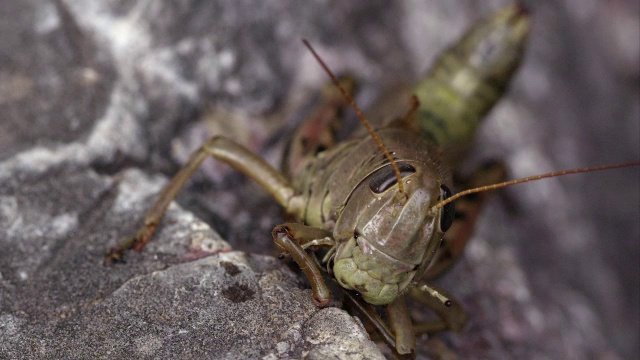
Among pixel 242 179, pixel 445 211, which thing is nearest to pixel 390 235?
pixel 445 211

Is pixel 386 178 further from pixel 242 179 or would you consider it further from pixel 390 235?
pixel 242 179

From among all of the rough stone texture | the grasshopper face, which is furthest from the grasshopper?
the rough stone texture

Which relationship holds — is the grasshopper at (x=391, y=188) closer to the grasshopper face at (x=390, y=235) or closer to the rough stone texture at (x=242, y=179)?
the grasshopper face at (x=390, y=235)

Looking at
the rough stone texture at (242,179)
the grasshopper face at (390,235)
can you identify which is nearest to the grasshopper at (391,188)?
the grasshopper face at (390,235)

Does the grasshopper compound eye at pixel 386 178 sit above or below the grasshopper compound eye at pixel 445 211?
above

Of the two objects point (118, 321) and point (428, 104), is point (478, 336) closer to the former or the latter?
point (428, 104)

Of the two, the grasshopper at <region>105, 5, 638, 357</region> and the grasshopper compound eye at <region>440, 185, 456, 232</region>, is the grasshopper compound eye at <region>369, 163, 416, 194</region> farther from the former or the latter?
the grasshopper compound eye at <region>440, 185, 456, 232</region>

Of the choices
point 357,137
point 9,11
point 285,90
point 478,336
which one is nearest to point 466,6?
point 285,90
